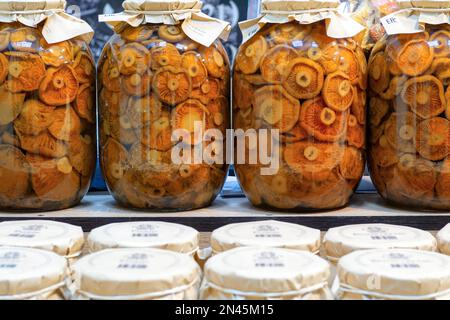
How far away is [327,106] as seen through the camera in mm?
1289

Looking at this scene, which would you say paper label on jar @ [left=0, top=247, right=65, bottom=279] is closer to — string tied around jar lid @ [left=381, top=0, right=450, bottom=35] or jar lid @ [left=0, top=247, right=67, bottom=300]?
jar lid @ [left=0, top=247, right=67, bottom=300]

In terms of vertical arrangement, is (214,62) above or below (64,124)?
above

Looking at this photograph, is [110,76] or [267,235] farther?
[110,76]

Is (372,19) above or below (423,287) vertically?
above

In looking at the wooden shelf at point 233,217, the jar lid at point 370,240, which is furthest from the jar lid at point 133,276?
the wooden shelf at point 233,217

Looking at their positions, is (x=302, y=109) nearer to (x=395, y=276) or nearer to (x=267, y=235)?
(x=267, y=235)

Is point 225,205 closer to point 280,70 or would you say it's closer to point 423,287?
point 280,70

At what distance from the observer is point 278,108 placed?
1.29 metres

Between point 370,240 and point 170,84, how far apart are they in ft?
1.75

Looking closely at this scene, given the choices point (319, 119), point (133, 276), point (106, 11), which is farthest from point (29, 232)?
point (106, 11)
